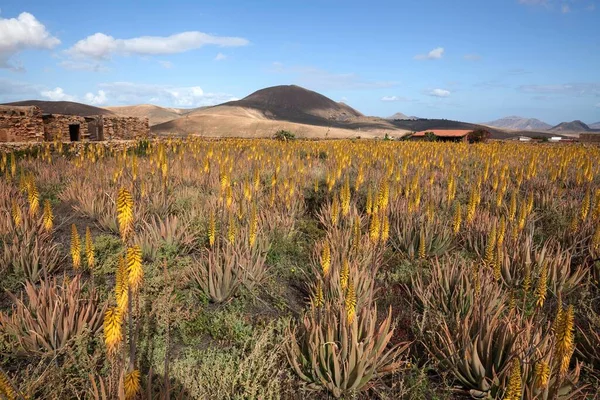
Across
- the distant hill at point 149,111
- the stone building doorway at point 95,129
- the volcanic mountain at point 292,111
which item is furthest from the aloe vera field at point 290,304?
the distant hill at point 149,111

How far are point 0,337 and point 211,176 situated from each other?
→ 17.6 ft

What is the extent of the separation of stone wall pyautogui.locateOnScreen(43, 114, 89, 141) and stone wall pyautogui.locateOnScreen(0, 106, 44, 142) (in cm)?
76

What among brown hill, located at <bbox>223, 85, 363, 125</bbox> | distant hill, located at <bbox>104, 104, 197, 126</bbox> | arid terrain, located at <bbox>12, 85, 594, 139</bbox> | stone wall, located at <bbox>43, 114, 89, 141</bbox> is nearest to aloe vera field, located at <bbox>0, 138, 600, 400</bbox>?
stone wall, located at <bbox>43, 114, 89, 141</bbox>

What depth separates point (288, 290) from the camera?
13.9 ft

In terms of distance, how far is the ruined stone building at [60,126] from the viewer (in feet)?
43.2

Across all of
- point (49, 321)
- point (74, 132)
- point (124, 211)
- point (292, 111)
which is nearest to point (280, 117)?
point (292, 111)

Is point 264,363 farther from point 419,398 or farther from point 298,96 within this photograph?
point 298,96

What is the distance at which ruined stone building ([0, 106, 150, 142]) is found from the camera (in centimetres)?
1316

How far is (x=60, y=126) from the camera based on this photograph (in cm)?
1598

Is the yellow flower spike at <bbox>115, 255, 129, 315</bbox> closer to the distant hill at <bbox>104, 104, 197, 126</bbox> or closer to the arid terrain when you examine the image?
the arid terrain

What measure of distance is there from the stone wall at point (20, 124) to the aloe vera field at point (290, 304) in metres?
8.72

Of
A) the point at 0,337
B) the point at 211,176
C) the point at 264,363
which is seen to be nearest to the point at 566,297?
the point at 264,363

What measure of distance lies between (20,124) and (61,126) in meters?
2.58

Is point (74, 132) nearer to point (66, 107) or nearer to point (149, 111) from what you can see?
point (66, 107)
